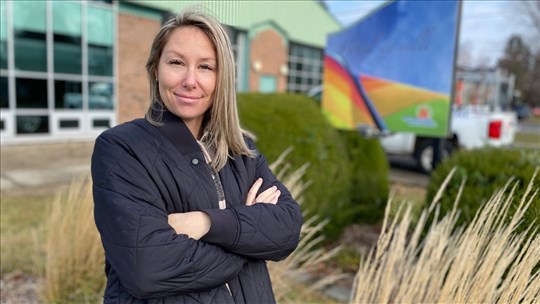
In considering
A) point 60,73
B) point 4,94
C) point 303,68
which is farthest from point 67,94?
point 303,68

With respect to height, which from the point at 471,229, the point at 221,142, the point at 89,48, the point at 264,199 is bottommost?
the point at 471,229

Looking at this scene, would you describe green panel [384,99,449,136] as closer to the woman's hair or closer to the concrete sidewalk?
the woman's hair

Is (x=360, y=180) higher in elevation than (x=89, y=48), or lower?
lower

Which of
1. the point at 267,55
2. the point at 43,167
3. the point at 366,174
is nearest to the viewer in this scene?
the point at 366,174

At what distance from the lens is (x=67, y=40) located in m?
11.5

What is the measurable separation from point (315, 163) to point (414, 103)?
1.34 meters

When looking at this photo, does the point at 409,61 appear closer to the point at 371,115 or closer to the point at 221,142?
the point at 371,115

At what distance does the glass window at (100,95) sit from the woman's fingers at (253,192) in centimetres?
1159

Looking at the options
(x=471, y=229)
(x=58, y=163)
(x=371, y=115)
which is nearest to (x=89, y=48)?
(x=58, y=163)

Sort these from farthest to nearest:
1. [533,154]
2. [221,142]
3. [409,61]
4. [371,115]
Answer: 1. [371,115]
2. [409,61]
3. [533,154]
4. [221,142]

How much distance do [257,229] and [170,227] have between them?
301mm

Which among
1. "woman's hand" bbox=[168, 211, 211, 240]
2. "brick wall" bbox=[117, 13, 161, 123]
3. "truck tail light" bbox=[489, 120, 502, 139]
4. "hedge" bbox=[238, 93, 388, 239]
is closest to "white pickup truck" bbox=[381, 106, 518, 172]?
"truck tail light" bbox=[489, 120, 502, 139]

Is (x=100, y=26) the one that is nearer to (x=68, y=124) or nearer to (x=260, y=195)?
(x=68, y=124)

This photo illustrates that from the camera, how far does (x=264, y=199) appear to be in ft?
5.48
